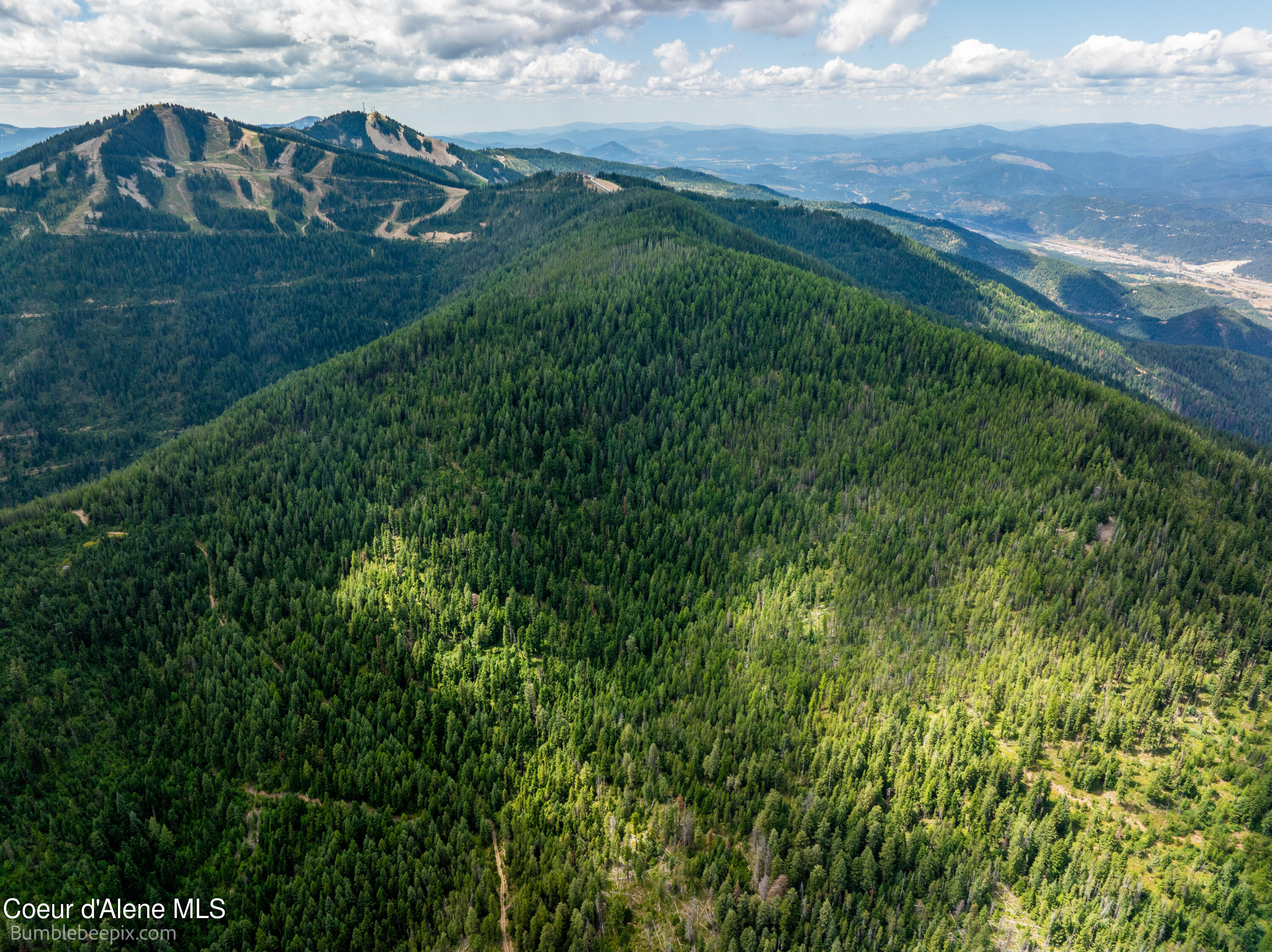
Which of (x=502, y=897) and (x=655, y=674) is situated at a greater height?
(x=655, y=674)

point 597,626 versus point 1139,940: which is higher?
point 597,626

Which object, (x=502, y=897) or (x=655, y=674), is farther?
(x=655, y=674)

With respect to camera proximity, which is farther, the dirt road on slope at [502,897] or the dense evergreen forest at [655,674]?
the dense evergreen forest at [655,674]

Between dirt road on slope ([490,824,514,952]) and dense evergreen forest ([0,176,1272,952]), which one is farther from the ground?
dense evergreen forest ([0,176,1272,952])

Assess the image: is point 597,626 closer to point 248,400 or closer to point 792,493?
point 792,493

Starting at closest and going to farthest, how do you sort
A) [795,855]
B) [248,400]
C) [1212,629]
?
[795,855], [1212,629], [248,400]

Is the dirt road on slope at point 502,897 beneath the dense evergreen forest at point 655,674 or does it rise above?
beneath

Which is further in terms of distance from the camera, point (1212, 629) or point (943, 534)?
point (943, 534)

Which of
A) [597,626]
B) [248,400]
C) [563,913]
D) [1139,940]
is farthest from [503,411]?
[1139,940]
